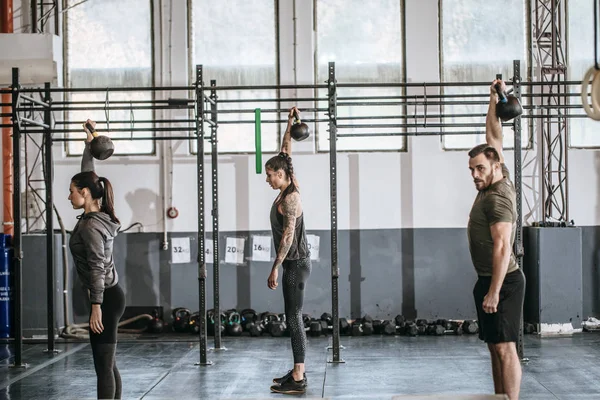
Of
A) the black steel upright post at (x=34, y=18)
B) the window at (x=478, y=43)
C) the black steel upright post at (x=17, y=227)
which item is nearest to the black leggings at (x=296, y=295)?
the black steel upright post at (x=17, y=227)

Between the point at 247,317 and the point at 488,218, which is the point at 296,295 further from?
the point at 247,317

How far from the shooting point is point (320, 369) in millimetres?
5504

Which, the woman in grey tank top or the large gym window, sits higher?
the large gym window

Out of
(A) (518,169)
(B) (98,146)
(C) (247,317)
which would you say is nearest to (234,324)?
(C) (247,317)

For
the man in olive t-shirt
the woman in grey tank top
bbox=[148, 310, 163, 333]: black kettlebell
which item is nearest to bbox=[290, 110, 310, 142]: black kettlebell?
the woman in grey tank top

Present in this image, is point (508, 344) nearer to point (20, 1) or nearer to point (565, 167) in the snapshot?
point (565, 167)

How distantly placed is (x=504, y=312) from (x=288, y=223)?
60.7 inches

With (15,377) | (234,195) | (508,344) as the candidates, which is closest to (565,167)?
(234,195)

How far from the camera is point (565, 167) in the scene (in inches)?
287

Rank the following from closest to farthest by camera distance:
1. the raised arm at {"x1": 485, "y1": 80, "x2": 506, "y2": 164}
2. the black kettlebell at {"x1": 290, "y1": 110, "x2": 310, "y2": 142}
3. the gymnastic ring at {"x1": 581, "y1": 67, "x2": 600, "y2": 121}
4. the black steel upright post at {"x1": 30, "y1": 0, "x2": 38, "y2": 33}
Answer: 1. the gymnastic ring at {"x1": 581, "y1": 67, "x2": 600, "y2": 121}
2. the raised arm at {"x1": 485, "y1": 80, "x2": 506, "y2": 164}
3. the black kettlebell at {"x1": 290, "y1": 110, "x2": 310, "y2": 142}
4. the black steel upright post at {"x1": 30, "y1": 0, "x2": 38, "y2": 33}

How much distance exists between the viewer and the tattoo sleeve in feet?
14.9

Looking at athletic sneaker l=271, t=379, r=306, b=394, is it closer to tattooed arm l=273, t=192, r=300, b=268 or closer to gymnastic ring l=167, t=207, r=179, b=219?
tattooed arm l=273, t=192, r=300, b=268

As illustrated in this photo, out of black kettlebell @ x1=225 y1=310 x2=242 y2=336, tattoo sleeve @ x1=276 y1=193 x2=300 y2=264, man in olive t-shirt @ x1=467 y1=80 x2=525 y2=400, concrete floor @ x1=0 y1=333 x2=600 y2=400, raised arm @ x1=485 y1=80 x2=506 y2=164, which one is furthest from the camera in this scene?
black kettlebell @ x1=225 y1=310 x2=242 y2=336

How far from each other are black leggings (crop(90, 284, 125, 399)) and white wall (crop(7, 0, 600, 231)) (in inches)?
166
